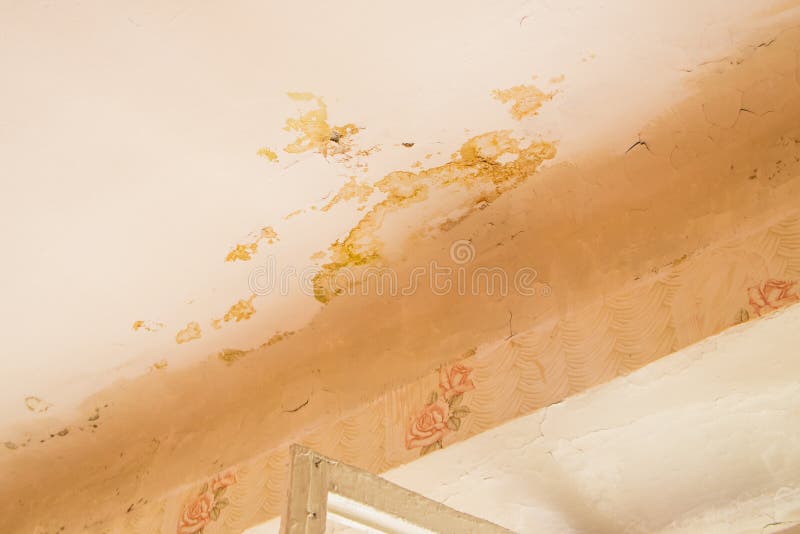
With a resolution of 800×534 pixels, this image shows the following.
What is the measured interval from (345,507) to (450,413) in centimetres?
47

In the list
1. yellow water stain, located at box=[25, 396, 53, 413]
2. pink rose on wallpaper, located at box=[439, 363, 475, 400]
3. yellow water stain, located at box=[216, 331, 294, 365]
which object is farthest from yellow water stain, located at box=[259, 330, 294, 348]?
yellow water stain, located at box=[25, 396, 53, 413]

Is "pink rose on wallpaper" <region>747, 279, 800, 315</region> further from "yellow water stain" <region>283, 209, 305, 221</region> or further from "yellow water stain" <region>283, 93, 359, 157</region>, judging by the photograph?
"yellow water stain" <region>283, 209, 305, 221</region>

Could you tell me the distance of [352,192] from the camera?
1889 mm

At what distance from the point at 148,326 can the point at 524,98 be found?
1.13 meters

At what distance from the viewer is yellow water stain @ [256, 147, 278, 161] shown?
1804 mm

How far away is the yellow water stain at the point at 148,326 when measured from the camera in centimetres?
211

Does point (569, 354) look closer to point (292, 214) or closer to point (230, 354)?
point (292, 214)

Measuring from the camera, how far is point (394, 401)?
1.90 meters

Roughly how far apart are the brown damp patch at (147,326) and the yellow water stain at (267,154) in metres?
0.59

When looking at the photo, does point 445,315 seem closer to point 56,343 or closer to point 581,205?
point 581,205

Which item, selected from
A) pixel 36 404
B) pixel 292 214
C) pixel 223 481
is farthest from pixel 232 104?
pixel 36 404

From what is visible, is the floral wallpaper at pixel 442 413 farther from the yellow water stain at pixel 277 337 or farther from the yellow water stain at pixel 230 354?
the yellow water stain at pixel 230 354

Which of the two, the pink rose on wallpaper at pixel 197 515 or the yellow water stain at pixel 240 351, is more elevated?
the yellow water stain at pixel 240 351

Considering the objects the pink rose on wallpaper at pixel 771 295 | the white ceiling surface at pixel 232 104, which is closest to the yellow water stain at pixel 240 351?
the white ceiling surface at pixel 232 104
